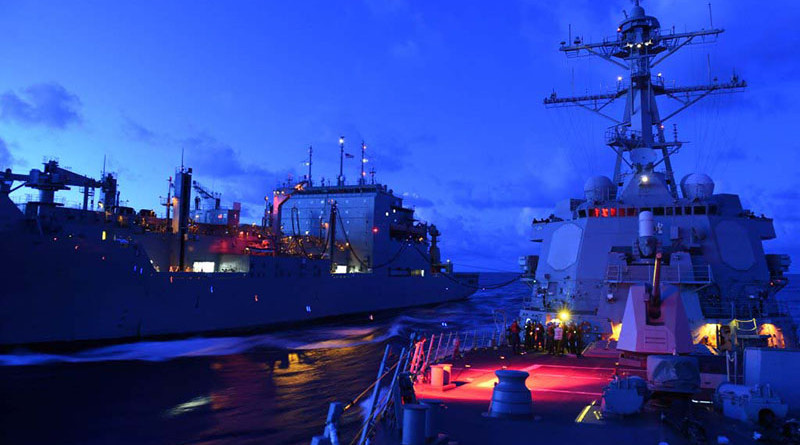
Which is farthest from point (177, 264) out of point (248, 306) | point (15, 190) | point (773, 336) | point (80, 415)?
point (773, 336)

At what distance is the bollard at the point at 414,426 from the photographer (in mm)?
5209

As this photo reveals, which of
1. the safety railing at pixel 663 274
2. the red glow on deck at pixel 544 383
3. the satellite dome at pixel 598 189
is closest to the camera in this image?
the red glow on deck at pixel 544 383

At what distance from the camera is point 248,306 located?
2523 centimetres

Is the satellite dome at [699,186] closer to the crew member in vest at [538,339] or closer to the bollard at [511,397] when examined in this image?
the crew member in vest at [538,339]

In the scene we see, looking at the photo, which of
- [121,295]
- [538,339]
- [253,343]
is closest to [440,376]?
[538,339]

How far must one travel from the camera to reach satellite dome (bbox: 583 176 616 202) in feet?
61.5

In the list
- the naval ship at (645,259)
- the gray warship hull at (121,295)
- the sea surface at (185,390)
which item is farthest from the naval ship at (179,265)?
the naval ship at (645,259)

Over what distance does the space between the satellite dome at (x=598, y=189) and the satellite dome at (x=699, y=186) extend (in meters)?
2.40

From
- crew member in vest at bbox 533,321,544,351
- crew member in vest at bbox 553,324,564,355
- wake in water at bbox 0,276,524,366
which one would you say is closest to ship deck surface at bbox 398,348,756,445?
crew member in vest at bbox 553,324,564,355

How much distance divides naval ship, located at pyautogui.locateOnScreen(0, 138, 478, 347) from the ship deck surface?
14.6 meters

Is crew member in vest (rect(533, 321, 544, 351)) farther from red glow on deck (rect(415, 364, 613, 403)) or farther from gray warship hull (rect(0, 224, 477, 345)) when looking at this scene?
gray warship hull (rect(0, 224, 477, 345))

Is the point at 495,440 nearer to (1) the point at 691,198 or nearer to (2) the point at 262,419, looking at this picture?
(2) the point at 262,419

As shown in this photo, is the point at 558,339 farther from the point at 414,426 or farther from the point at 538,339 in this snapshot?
the point at 414,426

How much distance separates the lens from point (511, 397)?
678cm
